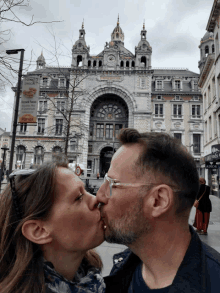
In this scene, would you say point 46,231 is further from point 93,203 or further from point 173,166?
point 173,166

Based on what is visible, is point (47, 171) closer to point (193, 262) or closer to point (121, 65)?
point (193, 262)

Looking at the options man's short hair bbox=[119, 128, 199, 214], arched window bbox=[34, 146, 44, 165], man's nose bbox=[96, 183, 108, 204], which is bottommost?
man's nose bbox=[96, 183, 108, 204]

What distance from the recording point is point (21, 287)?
3.57ft

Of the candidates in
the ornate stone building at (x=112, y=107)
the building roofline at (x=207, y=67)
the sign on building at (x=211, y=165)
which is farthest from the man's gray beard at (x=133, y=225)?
the ornate stone building at (x=112, y=107)

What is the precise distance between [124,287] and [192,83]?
42530 mm

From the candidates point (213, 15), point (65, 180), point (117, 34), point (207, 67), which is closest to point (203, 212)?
point (65, 180)

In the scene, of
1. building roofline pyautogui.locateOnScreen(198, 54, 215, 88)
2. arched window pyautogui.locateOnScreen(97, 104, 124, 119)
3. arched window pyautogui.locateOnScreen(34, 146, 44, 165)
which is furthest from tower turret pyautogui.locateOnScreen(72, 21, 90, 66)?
building roofline pyautogui.locateOnScreen(198, 54, 215, 88)

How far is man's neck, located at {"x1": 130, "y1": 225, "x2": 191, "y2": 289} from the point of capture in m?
1.22

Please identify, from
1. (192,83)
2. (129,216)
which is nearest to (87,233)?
(129,216)

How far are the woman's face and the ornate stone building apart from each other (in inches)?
1293

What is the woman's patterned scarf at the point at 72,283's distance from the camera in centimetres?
120

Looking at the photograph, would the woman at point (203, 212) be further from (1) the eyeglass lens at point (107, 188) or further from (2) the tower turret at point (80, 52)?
(2) the tower turret at point (80, 52)

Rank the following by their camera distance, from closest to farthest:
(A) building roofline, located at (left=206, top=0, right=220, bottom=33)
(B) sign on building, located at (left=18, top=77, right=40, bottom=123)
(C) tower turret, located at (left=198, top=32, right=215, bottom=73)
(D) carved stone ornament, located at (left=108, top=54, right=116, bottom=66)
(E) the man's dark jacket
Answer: (E) the man's dark jacket < (B) sign on building, located at (left=18, top=77, right=40, bottom=123) < (A) building roofline, located at (left=206, top=0, right=220, bottom=33) < (C) tower turret, located at (left=198, top=32, right=215, bottom=73) < (D) carved stone ornament, located at (left=108, top=54, right=116, bottom=66)

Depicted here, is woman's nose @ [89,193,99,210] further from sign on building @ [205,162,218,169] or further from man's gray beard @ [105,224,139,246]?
sign on building @ [205,162,218,169]
